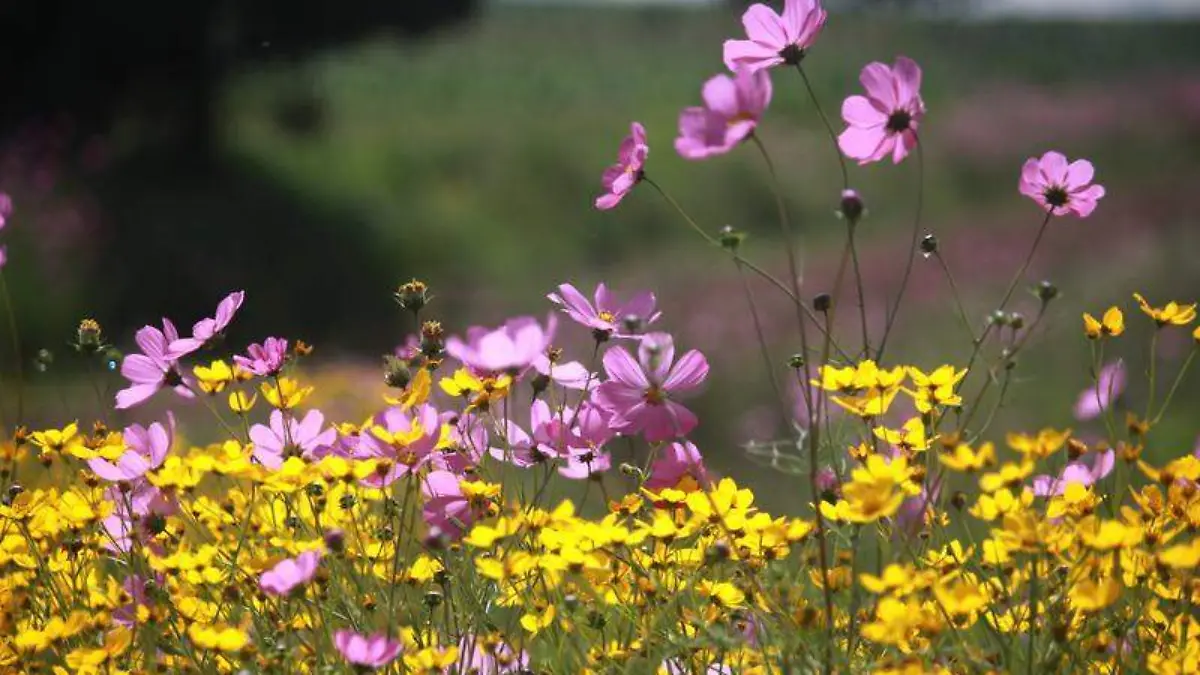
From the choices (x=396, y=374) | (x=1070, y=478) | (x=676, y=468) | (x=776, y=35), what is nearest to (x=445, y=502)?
(x=396, y=374)

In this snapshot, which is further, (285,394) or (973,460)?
(285,394)

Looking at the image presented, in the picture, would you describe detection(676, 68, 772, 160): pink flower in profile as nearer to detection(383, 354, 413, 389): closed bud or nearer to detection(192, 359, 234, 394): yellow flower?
detection(383, 354, 413, 389): closed bud

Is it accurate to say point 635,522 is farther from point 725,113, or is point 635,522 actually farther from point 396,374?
point 725,113

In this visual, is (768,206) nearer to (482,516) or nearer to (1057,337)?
(1057,337)

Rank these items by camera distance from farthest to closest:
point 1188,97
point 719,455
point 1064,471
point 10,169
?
point 1188,97
point 10,169
point 719,455
point 1064,471

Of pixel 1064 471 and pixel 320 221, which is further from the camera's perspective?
pixel 320 221

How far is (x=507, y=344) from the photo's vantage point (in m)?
1.12

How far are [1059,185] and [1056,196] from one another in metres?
0.02

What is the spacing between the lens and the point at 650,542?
68.2 inches

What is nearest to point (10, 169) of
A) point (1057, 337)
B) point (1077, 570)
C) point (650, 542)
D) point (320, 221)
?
point (320, 221)

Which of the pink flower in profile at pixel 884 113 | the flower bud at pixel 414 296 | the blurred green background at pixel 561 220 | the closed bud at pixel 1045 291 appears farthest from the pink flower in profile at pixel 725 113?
the blurred green background at pixel 561 220

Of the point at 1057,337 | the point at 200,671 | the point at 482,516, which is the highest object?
the point at 482,516

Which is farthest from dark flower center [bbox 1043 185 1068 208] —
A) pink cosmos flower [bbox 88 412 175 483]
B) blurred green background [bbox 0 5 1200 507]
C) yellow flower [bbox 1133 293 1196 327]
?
blurred green background [bbox 0 5 1200 507]

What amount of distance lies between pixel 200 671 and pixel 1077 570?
2.76 feet
